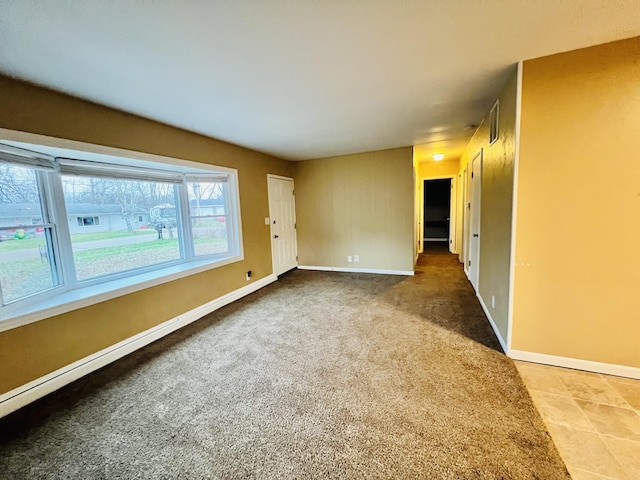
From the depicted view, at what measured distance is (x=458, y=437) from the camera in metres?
1.51

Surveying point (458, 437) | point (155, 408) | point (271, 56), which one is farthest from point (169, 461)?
point (271, 56)

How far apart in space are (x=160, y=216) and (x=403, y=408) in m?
3.51

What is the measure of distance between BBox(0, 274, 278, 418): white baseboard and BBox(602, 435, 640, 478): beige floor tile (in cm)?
368

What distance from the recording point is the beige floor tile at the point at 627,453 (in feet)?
4.29


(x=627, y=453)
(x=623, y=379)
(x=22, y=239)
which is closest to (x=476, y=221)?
(x=623, y=379)

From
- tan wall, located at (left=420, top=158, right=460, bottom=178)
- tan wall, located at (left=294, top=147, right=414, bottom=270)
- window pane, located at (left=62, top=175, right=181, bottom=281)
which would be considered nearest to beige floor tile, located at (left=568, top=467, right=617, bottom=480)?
tan wall, located at (left=294, top=147, right=414, bottom=270)

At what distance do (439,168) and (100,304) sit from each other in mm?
7108

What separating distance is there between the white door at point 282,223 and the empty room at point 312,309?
69.7 inches

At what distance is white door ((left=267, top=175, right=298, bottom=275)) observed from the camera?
5117 millimetres

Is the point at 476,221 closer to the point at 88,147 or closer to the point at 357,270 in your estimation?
the point at 357,270

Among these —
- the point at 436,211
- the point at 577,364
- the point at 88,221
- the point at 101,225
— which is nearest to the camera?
the point at 577,364

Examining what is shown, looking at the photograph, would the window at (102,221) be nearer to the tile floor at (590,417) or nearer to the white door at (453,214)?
the tile floor at (590,417)

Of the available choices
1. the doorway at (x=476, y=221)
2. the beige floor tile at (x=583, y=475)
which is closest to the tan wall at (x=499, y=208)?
the doorway at (x=476, y=221)

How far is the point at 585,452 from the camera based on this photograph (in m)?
1.40
